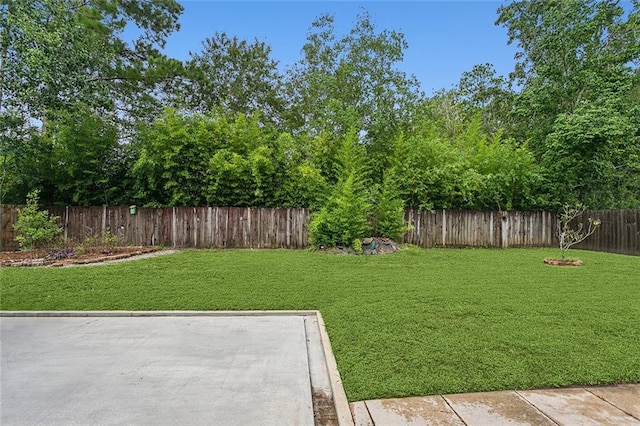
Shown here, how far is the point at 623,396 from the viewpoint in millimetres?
1914

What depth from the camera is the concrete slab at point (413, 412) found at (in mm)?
1686

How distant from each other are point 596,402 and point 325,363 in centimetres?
153

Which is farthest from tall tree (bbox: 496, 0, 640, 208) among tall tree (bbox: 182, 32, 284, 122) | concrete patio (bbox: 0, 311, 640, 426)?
concrete patio (bbox: 0, 311, 640, 426)

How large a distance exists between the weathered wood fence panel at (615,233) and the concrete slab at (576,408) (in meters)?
8.71

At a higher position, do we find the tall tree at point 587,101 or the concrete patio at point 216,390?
the tall tree at point 587,101

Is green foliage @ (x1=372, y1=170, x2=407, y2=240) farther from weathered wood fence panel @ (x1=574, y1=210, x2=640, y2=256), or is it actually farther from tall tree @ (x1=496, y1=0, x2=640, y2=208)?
weathered wood fence panel @ (x1=574, y1=210, x2=640, y2=256)

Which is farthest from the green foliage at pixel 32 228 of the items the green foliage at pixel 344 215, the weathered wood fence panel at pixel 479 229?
the weathered wood fence panel at pixel 479 229

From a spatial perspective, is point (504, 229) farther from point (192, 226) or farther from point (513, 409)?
point (513, 409)

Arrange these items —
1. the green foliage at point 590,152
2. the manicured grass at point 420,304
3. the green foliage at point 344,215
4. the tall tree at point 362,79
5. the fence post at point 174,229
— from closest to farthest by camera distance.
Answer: the manicured grass at point 420,304 < the green foliage at point 344,215 < the fence post at point 174,229 < the green foliage at point 590,152 < the tall tree at point 362,79

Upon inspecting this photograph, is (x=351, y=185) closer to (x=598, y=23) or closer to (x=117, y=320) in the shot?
(x=117, y=320)

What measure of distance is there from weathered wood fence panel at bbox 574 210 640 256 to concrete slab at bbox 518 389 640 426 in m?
8.71

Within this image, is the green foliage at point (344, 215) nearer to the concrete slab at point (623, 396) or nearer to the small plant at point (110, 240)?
the small plant at point (110, 240)

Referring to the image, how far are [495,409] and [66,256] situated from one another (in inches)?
308

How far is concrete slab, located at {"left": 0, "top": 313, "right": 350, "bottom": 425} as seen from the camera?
5.79ft
